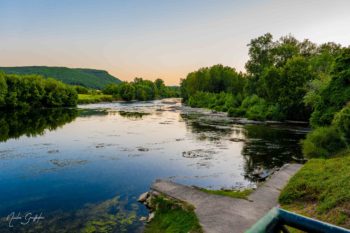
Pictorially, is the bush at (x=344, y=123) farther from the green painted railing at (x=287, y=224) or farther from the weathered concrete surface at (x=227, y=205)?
the green painted railing at (x=287, y=224)

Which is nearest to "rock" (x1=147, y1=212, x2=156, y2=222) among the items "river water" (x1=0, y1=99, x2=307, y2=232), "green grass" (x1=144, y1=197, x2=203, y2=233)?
"green grass" (x1=144, y1=197, x2=203, y2=233)

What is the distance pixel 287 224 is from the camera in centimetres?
193

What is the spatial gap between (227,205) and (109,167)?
33.4 feet

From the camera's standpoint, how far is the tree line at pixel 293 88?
68.1 feet

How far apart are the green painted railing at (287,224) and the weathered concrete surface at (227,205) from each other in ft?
24.2

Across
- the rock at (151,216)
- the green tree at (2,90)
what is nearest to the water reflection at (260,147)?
the rock at (151,216)

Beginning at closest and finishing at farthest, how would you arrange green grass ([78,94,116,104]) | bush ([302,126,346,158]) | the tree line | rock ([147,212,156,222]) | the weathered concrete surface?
the weathered concrete surface < rock ([147,212,156,222]) < bush ([302,126,346,158]) < the tree line < green grass ([78,94,116,104])

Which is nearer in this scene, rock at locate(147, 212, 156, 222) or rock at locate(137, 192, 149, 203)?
rock at locate(147, 212, 156, 222)

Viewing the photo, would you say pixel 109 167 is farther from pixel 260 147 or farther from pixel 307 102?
pixel 307 102

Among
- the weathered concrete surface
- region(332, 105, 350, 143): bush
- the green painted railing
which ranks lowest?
the weathered concrete surface

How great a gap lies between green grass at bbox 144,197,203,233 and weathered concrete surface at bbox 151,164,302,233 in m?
0.28

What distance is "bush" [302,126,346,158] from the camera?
1933cm

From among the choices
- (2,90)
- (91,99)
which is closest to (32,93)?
(2,90)

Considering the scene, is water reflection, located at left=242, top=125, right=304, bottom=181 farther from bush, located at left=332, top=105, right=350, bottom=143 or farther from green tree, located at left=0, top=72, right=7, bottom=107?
green tree, located at left=0, top=72, right=7, bottom=107
